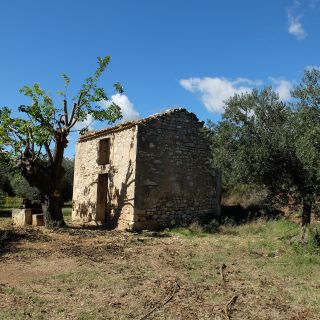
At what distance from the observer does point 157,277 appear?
8320 millimetres

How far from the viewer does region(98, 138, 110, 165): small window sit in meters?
18.0

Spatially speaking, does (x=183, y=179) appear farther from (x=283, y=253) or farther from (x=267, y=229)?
(x=283, y=253)

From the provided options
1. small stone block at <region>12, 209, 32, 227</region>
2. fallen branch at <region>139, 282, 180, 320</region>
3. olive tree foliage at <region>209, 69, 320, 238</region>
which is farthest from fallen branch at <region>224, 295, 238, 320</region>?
small stone block at <region>12, 209, 32, 227</region>

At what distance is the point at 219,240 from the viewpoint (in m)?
13.1

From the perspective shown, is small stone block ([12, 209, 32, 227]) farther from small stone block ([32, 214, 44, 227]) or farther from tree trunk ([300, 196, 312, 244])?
tree trunk ([300, 196, 312, 244])

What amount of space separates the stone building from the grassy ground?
2.33 meters

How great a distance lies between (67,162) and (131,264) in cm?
2563

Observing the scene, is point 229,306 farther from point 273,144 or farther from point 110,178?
point 110,178

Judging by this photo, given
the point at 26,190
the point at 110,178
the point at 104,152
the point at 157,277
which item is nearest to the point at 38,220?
the point at 110,178

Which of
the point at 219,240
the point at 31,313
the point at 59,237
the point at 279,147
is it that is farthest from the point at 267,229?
the point at 31,313

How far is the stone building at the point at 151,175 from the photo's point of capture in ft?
51.3

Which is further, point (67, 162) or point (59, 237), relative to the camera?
point (67, 162)

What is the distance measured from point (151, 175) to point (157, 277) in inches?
307

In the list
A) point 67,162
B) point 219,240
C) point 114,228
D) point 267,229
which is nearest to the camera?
point 219,240
